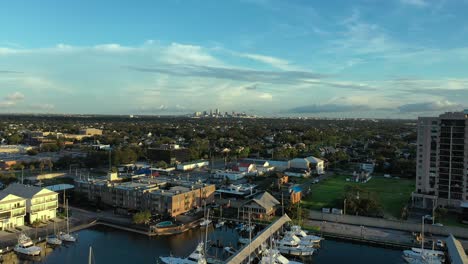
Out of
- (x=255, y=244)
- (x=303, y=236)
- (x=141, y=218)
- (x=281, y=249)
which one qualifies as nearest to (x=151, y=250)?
(x=141, y=218)

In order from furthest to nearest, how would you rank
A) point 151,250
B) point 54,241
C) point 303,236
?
1. point 303,236
2. point 54,241
3. point 151,250

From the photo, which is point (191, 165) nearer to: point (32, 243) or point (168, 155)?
point (168, 155)

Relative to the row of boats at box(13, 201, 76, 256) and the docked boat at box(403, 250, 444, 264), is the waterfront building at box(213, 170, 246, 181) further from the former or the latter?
the docked boat at box(403, 250, 444, 264)

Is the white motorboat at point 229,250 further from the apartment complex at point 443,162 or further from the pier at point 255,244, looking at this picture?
the apartment complex at point 443,162

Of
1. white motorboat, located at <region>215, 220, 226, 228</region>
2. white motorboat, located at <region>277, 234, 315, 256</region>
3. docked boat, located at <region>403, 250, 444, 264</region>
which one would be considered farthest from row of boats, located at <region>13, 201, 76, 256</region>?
docked boat, located at <region>403, 250, 444, 264</region>

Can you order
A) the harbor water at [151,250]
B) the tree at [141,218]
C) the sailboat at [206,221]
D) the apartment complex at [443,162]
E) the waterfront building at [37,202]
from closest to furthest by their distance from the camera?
the harbor water at [151,250], the waterfront building at [37,202], the tree at [141,218], the sailboat at [206,221], the apartment complex at [443,162]

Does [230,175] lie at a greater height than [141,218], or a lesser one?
greater

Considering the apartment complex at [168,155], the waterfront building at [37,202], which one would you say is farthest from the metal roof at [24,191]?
the apartment complex at [168,155]
